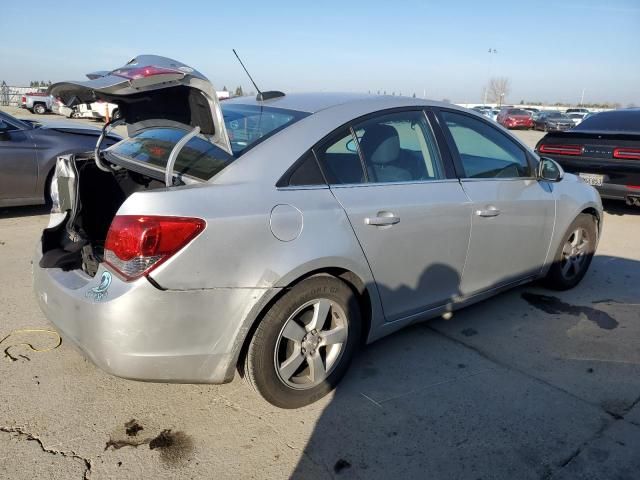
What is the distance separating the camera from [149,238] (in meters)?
2.20

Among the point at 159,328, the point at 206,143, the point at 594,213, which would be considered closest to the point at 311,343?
the point at 159,328

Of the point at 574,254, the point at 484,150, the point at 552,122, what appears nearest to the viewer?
the point at 484,150

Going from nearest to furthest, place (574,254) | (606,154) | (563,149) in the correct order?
1. (574,254)
2. (606,154)
3. (563,149)

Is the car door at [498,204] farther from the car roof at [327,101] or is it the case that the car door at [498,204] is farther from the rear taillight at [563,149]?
the rear taillight at [563,149]

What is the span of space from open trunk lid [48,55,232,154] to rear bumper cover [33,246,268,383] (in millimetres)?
790

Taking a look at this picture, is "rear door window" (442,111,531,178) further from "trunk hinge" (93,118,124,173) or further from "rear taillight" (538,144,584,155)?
"rear taillight" (538,144,584,155)

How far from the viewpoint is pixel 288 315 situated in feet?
8.38

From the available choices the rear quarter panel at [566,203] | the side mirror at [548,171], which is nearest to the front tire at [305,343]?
the side mirror at [548,171]

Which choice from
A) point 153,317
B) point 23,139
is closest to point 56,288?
point 153,317

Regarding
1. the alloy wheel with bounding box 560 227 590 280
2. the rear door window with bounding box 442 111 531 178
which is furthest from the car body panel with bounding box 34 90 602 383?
the alloy wheel with bounding box 560 227 590 280

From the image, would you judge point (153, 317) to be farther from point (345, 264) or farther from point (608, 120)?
point (608, 120)

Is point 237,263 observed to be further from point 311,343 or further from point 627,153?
point 627,153

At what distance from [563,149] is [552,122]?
29808mm

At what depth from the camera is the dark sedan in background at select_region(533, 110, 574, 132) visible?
3371 centimetres
